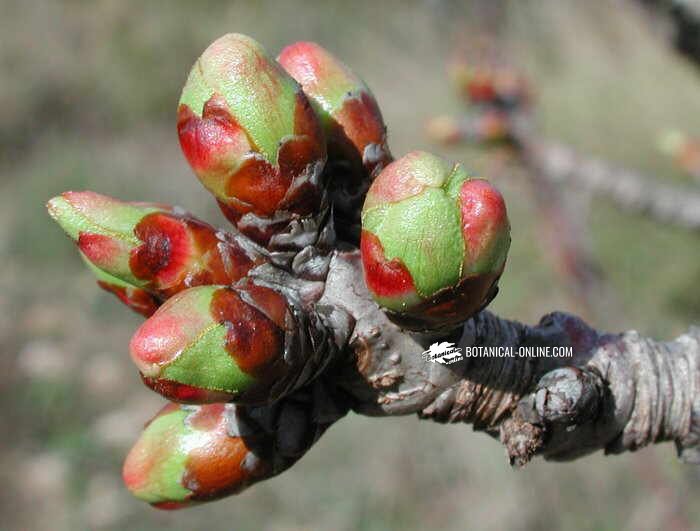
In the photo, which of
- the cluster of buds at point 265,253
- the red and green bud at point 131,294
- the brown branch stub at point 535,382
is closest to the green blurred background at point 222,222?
the brown branch stub at point 535,382

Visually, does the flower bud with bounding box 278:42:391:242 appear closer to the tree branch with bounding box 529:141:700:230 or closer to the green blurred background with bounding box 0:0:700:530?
the green blurred background with bounding box 0:0:700:530

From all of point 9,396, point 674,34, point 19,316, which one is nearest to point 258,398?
point 674,34

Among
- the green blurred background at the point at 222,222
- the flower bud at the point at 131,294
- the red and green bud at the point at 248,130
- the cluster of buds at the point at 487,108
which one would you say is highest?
the red and green bud at the point at 248,130

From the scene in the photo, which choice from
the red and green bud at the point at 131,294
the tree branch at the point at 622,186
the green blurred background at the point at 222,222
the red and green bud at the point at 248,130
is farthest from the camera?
the green blurred background at the point at 222,222

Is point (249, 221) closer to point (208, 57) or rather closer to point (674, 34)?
point (208, 57)

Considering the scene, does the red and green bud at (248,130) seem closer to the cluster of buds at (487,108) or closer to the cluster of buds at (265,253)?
the cluster of buds at (265,253)
